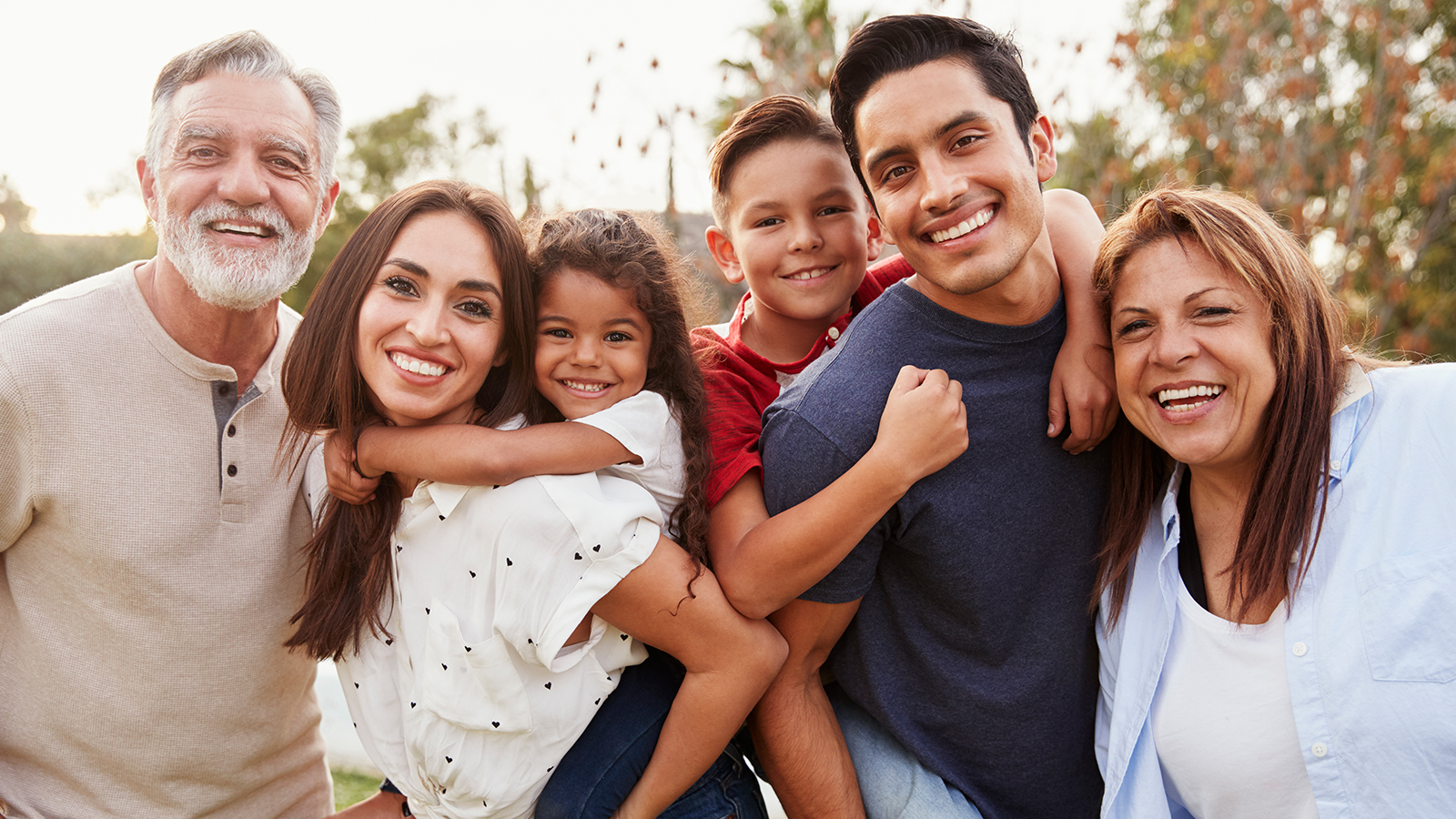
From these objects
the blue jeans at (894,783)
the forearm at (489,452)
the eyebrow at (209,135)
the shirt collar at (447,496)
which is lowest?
the blue jeans at (894,783)

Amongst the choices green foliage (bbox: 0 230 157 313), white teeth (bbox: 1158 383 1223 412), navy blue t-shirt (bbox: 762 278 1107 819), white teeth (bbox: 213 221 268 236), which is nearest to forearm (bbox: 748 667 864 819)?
navy blue t-shirt (bbox: 762 278 1107 819)

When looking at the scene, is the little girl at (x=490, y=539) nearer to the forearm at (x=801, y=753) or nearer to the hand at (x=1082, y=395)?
the forearm at (x=801, y=753)

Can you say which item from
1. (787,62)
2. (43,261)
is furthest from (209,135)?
(43,261)

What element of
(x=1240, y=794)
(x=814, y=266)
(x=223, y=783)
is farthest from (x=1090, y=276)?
(x=223, y=783)

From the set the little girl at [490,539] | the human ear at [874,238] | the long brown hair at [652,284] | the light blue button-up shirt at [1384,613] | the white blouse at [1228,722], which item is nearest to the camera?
the light blue button-up shirt at [1384,613]

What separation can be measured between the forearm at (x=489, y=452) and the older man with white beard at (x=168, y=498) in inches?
28.4

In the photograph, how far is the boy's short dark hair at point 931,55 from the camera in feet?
7.80

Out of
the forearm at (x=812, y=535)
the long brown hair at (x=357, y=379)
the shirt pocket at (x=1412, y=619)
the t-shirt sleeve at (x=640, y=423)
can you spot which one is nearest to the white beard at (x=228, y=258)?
the long brown hair at (x=357, y=379)

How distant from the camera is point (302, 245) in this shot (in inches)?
114

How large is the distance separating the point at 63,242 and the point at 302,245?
52.8ft

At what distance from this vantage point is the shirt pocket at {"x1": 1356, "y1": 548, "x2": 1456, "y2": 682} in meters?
1.86

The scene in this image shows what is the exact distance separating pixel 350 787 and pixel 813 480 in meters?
3.75

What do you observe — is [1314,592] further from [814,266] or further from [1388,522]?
[814,266]

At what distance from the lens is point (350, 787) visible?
15.5 ft
